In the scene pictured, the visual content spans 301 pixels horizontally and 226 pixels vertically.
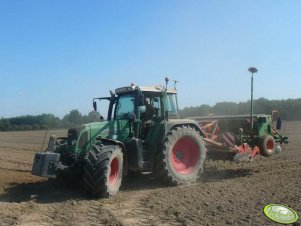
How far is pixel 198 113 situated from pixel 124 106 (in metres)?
16.1

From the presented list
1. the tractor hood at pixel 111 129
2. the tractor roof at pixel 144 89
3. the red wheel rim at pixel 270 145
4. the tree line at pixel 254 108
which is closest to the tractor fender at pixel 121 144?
the tractor hood at pixel 111 129

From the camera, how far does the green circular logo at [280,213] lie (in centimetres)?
647

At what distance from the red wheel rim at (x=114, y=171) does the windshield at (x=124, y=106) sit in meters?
1.54

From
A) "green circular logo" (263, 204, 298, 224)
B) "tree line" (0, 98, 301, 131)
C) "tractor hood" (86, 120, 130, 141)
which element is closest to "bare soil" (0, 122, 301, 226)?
"green circular logo" (263, 204, 298, 224)

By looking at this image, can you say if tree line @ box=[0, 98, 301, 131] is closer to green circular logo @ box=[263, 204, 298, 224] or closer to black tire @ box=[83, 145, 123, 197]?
black tire @ box=[83, 145, 123, 197]

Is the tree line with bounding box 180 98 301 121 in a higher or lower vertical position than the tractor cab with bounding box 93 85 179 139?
higher

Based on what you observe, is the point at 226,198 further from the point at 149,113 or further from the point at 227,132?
the point at 227,132

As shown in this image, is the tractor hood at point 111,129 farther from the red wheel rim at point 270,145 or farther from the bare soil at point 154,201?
→ the red wheel rim at point 270,145

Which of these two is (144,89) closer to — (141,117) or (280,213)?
(141,117)

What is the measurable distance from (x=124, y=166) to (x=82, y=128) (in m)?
1.27

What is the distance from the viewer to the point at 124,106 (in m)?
9.84

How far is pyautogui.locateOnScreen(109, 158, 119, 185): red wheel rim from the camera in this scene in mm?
8273

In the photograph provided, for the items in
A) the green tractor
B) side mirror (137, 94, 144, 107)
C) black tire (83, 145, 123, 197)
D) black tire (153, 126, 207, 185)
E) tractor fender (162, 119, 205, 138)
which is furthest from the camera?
tractor fender (162, 119, 205, 138)

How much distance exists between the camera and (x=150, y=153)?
9.23 meters
